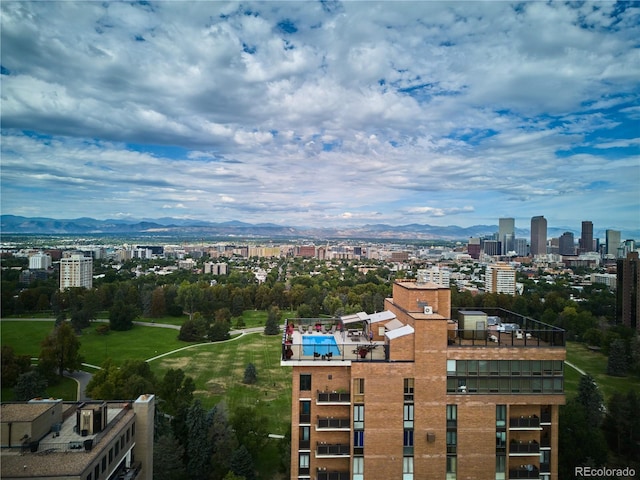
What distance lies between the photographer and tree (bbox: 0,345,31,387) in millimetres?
24031

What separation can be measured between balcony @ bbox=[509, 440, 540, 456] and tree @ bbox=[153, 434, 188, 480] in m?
11.3

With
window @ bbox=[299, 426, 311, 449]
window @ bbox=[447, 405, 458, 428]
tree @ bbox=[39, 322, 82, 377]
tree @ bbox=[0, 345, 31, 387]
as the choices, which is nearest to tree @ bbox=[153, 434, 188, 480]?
window @ bbox=[299, 426, 311, 449]

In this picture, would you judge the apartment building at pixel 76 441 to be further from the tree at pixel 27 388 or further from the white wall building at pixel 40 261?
the white wall building at pixel 40 261

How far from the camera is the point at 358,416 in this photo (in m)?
11.5

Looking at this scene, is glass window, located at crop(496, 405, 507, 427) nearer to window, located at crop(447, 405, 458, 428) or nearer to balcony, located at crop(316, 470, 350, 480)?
window, located at crop(447, 405, 458, 428)

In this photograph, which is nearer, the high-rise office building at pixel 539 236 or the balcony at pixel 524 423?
the balcony at pixel 524 423

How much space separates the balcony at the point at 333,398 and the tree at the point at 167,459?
23.8 ft

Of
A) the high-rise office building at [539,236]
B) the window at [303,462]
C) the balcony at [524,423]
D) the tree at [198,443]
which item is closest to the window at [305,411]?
the window at [303,462]

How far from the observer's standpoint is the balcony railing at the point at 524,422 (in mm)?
11531

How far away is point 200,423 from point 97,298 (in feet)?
116

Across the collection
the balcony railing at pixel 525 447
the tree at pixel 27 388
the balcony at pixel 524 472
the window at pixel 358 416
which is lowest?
the tree at pixel 27 388

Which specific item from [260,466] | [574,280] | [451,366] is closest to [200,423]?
[260,466]

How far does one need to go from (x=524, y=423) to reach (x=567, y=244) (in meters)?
125

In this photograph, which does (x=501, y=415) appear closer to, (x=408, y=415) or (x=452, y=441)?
(x=452, y=441)
